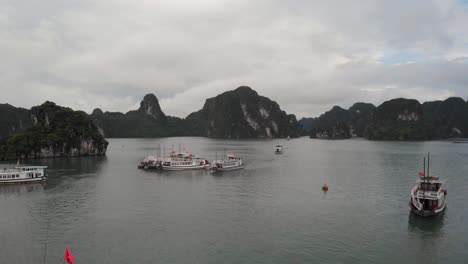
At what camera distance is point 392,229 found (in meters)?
41.2

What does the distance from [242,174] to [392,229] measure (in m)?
49.9

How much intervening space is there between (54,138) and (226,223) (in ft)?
347

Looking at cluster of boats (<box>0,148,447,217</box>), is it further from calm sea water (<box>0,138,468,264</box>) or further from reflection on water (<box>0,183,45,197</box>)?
reflection on water (<box>0,183,45,197</box>)

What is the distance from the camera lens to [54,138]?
417ft

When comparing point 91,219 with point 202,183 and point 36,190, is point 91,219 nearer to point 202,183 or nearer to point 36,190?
point 36,190

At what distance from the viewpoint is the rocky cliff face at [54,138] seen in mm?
120875

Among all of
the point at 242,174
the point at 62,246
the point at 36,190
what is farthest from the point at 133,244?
the point at 242,174

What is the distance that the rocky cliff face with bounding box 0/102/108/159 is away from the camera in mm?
120875

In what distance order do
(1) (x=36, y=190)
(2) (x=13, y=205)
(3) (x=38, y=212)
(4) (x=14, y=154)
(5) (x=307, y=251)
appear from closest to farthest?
(5) (x=307, y=251), (3) (x=38, y=212), (2) (x=13, y=205), (1) (x=36, y=190), (4) (x=14, y=154)

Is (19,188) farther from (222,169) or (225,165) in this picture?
(225,165)

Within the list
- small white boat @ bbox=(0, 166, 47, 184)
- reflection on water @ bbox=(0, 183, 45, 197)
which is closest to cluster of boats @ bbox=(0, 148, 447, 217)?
small white boat @ bbox=(0, 166, 47, 184)

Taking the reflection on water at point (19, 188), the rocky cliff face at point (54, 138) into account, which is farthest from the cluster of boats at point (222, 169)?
the rocky cliff face at point (54, 138)

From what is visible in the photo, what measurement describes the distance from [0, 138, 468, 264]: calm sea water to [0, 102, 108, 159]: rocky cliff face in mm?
57519

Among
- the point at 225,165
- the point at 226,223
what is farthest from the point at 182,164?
the point at 226,223
